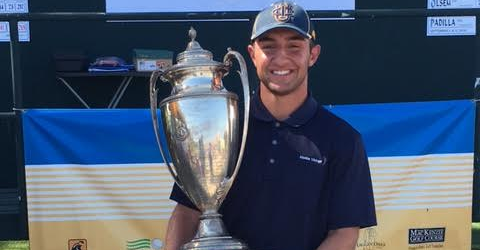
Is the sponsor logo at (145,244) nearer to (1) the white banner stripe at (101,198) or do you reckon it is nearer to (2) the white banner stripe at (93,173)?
(1) the white banner stripe at (101,198)

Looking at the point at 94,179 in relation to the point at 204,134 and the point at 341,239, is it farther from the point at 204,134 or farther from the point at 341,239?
the point at 341,239

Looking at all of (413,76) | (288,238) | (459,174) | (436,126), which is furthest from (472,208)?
(413,76)

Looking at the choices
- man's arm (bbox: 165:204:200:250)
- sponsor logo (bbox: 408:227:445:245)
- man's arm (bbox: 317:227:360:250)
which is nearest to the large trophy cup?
man's arm (bbox: 165:204:200:250)

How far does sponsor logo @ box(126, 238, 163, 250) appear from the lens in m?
3.24

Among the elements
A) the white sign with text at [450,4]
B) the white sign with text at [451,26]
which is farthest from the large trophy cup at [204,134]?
the white sign with text at [451,26]

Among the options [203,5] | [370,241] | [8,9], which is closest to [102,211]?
[370,241]

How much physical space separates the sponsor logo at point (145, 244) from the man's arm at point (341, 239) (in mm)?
1513

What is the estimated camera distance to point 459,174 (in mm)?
3336

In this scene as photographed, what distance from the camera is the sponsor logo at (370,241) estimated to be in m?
3.32

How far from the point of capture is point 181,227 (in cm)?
208

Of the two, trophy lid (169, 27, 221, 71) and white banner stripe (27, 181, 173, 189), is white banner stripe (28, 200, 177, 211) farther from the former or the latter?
trophy lid (169, 27, 221, 71)

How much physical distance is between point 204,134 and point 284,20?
0.44 metres

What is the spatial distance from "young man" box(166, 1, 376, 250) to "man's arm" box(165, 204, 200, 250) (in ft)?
0.61

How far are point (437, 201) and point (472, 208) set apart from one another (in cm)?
30
